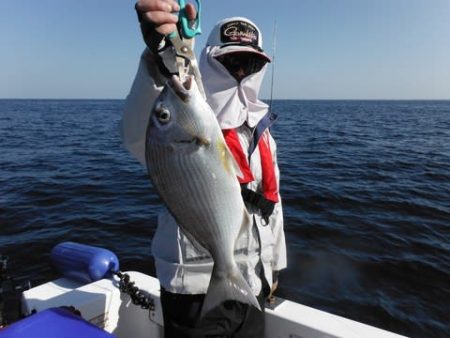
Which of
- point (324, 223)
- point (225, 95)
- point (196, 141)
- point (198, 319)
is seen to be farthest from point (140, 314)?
point (324, 223)

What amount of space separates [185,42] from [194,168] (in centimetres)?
58

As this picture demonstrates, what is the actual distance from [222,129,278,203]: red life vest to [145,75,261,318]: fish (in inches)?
20.2

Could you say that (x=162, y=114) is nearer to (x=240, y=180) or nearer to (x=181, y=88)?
(x=181, y=88)

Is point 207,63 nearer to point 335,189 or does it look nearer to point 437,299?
point 437,299

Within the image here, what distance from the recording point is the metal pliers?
1.67 metres

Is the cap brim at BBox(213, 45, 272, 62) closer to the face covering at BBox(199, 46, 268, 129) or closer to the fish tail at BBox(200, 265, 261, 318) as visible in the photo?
the face covering at BBox(199, 46, 268, 129)

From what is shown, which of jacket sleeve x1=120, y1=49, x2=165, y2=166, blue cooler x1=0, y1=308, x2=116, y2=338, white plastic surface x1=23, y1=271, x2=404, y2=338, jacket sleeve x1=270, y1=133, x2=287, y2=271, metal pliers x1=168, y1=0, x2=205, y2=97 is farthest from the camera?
white plastic surface x1=23, y1=271, x2=404, y2=338

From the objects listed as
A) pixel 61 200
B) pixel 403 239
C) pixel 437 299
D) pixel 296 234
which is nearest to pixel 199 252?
pixel 437 299

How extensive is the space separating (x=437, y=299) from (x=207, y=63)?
19.8ft

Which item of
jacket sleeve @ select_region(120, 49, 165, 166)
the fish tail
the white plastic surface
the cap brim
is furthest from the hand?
the white plastic surface

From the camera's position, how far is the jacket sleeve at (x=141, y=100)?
1.86 m

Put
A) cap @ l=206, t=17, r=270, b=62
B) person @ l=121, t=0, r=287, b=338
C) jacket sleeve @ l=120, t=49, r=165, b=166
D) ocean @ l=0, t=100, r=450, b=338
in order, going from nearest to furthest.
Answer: jacket sleeve @ l=120, t=49, r=165, b=166, person @ l=121, t=0, r=287, b=338, cap @ l=206, t=17, r=270, b=62, ocean @ l=0, t=100, r=450, b=338

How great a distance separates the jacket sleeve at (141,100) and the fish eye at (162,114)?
313mm

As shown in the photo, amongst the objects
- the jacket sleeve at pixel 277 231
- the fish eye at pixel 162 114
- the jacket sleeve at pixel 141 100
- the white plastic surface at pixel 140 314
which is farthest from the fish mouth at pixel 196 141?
the white plastic surface at pixel 140 314
